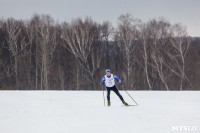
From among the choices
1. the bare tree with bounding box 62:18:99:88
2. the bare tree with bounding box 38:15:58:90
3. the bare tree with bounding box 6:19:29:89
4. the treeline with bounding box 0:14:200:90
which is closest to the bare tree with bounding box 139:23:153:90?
the treeline with bounding box 0:14:200:90

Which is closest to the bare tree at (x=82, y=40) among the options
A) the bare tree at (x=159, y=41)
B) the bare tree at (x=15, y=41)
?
the bare tree at (x=15, y=41)

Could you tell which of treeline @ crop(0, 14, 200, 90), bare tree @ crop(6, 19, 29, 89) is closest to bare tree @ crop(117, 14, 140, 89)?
treeline @ crop(0, 14, 200, 90)

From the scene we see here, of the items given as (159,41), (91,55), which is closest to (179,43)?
(159,41)

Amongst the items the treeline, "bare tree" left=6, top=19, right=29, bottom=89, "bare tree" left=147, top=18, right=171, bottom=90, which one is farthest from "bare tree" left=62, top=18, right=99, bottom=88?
"bare tree" left=147, top=18, right=171, bottom=90

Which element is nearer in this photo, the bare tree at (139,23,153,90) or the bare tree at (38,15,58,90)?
the bare tree at (139,23,153,90)

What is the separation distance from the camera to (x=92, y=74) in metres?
38.7

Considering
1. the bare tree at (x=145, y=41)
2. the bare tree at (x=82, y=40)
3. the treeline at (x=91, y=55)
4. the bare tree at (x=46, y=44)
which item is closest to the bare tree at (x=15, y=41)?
the treeline at (x=91, y=55)

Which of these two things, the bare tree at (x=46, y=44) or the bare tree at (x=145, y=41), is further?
the bare tree at (x=46, y=44)

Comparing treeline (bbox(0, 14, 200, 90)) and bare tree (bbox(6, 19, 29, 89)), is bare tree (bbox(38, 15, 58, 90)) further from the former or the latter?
bare tree (bbox(6, 19, 29, 89))

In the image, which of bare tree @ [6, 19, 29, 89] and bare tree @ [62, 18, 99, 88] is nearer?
bare tree @ [62, 18, 99, 88]

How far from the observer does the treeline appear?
38156 millimetres

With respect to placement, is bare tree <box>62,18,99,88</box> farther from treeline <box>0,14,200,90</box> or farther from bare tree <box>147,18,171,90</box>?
bare tree <box>147,18,171,90</box>

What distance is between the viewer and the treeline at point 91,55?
3816 centimetres

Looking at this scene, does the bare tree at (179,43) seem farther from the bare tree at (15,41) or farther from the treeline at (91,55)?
the bare tree at (15,41)
